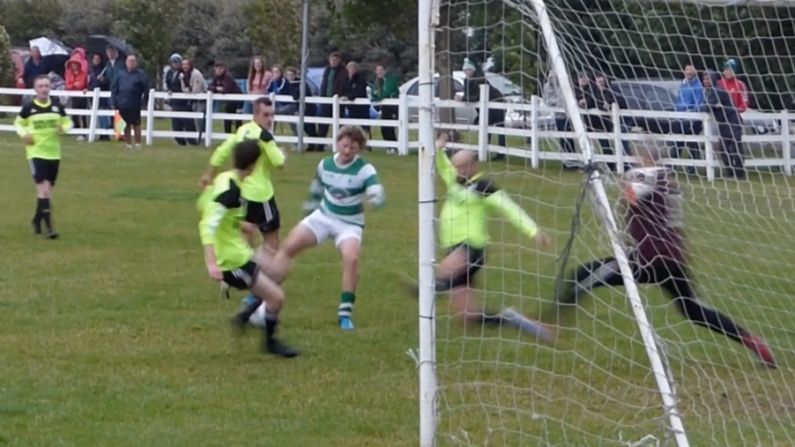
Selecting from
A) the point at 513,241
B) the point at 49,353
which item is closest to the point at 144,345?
the point at 49,353

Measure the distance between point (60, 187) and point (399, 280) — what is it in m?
8.51

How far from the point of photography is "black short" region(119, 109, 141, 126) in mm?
24969

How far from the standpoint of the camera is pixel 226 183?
877cm

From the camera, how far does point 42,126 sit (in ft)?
45.1

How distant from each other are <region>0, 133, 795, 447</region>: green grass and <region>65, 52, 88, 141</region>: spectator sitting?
16236mm

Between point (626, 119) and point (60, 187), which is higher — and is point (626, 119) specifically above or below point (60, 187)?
above

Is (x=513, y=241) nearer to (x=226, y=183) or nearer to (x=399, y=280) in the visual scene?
(x=399, y=280)

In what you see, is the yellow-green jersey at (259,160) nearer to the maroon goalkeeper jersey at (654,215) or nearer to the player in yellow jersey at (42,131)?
the maroon goalkeeper jersey at (654,215)

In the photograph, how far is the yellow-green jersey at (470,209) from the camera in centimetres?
838

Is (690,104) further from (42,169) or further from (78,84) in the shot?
(78,84)

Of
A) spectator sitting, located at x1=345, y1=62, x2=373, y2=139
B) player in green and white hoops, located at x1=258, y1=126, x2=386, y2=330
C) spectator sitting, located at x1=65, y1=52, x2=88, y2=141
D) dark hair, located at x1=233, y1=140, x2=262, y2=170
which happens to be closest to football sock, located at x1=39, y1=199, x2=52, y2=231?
player in green and white hoops, located at x1=258, y1=126, x2=386, y2=330

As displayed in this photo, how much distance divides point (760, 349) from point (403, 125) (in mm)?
16808

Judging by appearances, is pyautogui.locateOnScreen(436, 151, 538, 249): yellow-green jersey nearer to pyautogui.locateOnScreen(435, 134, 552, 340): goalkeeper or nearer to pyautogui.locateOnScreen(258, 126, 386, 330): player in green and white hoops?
pyautogui.locateOnScreen(435, 134, 552, 340): goalkeeper

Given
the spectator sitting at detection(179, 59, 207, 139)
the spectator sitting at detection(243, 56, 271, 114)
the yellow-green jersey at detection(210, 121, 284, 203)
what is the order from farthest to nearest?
the spectator sitting at detection(179, 59, 207, 139)
the spectator sitting at detection(243, 56, 271, 114)
the yellow-green jersey at detection(210, 121, 284, 203)
